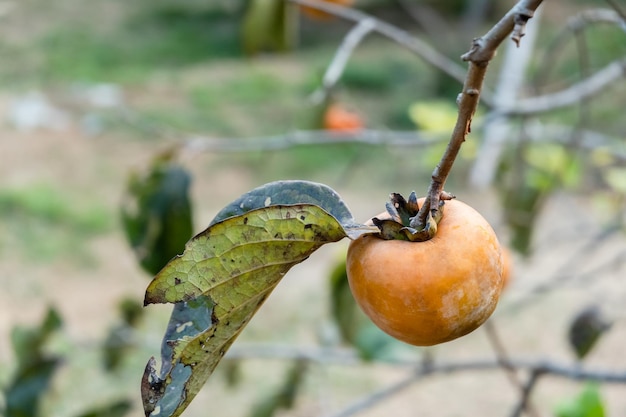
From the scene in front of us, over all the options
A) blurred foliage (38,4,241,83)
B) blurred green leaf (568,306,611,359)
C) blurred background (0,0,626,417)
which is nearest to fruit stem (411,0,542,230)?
blurred background (0,0,626,417)

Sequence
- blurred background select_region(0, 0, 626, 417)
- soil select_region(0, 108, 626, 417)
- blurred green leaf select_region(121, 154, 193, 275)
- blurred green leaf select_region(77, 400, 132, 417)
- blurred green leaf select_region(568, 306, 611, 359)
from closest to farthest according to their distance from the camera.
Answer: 1. blurred green leaf select_region(121, 154, 193, 275)
2. blurred green leaf select_region(77, 400, 132, 417)
3. blurred green leaf select_region(568, 306, 611, 359)
4. blurred background select_region(0, 0, 626, 417)
5. soil select_region(0, 108, 626, 417)

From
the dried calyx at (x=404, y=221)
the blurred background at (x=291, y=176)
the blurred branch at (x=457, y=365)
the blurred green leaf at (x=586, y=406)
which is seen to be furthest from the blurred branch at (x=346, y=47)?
the dried calyx at (x=404, y=221)

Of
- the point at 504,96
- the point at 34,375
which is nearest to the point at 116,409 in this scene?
the point at 34,375

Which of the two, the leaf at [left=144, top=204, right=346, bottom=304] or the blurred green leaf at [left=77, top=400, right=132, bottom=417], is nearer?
the leaf at [left=144, top=204, right=346, bottom=304]

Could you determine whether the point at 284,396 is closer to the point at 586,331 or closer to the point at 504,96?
the point at 586,331

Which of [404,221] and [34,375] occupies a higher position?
[404,221]

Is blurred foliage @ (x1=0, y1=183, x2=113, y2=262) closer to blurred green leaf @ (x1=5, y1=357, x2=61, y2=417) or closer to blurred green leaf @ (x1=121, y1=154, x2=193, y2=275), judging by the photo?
blurred green leaf @ (x1=5, y1=357, x2=61, y2=417)
